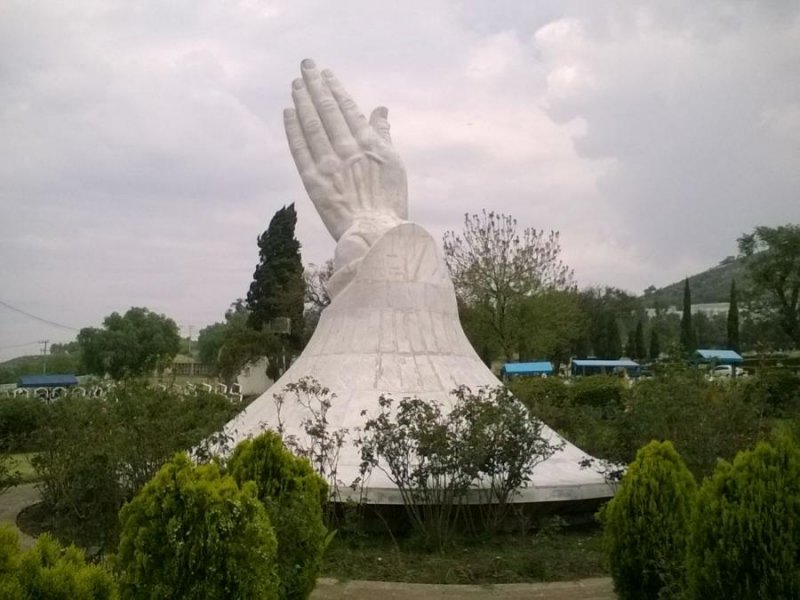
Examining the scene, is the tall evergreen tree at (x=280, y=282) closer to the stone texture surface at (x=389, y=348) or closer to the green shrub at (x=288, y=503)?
the stone texture surface at (x=389, y=348)

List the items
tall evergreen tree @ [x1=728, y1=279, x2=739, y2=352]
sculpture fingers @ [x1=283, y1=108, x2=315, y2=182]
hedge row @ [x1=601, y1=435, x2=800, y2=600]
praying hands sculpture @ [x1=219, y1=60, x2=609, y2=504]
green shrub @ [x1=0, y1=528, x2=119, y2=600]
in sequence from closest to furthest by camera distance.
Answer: green shrub @ [x1=0, y1=528, x2=119, y2=600], hedge row @ [x1=601, y1=435, x2=800, y2=600], praying hands sculpture @ [x1=219, y1=60, x2=609, y2=504], sculpture fingers @ [x1=283, y1=108, x2=315, y2=182], tall evergreen tree @ [x1=728, y1=279, x2=739, y2=352]

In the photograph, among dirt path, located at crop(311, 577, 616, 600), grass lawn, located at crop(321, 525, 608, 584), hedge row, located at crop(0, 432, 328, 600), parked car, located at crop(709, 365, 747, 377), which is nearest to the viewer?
hedge row, located at crop(0, 432, 328, 600)

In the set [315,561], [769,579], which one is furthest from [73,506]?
[769,579]

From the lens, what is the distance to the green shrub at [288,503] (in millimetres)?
5051

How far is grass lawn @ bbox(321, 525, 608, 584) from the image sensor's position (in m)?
6.93

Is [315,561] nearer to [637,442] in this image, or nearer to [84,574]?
[84,574]

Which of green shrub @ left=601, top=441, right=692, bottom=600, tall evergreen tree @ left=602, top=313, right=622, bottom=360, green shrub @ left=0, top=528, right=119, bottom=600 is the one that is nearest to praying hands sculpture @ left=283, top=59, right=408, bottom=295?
green shrub @ left=601, top=441, right=692, bottom=600

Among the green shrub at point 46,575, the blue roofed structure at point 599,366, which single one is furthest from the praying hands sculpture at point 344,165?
the blue roofed structure at point 599,366

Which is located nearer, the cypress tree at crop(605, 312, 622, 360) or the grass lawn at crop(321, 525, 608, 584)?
the grass lawn at crop(321, 525, 608, 584)

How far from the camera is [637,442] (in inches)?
342

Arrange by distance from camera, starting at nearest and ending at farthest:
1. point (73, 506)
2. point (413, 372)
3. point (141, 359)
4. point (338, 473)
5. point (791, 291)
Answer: point (73, 506)
point (338, 473)
point (413, 372)
point (791, 291)
point (141, 359)

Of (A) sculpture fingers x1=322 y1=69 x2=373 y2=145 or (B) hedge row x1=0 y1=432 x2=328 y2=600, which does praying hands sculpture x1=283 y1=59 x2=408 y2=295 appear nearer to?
(A) sculpture fingers x1=322 y1=69 x2=373 y2=145

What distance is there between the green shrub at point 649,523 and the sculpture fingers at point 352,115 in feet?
27.7

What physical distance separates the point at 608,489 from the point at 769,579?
4.85m
